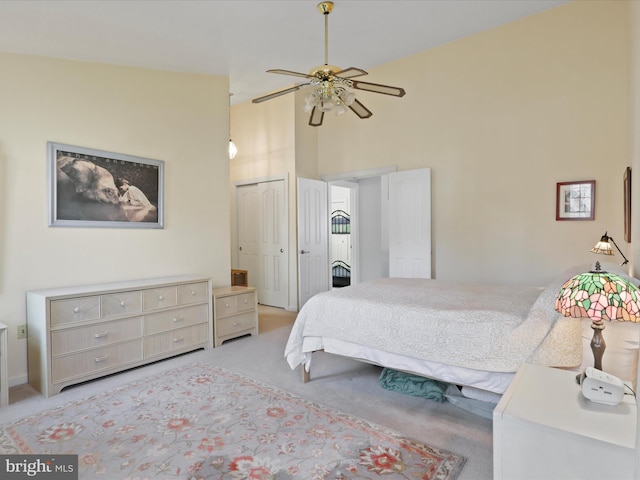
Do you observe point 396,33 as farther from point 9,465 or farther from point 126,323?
point 9,465

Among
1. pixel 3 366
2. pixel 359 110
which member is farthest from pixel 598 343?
pixel 3 366

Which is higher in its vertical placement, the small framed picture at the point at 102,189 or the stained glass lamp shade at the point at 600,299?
the small framed picture at the point at 102,189

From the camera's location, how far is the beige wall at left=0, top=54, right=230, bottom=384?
2.75 m

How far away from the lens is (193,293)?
3.54 metres

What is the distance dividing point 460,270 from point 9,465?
14.0ft

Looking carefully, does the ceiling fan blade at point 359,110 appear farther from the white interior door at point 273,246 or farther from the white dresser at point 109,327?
the white interior door at point 273,246

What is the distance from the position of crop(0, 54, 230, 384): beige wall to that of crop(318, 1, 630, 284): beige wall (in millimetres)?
2483

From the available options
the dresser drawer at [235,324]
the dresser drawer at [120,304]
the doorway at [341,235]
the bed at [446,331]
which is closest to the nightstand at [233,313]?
the dresser drawer at [235,324]

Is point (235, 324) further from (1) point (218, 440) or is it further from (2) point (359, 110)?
(2) point (359, 110)

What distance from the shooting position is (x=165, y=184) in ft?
12.3

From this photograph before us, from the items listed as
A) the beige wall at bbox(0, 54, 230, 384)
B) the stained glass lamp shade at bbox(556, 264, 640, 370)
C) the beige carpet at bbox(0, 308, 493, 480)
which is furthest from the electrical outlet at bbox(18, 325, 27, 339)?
the stained glass lamp shade at bbox(556, 264, 640, 370)

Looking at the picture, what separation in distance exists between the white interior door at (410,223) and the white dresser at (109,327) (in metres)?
2.57

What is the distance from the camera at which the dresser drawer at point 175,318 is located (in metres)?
3.20

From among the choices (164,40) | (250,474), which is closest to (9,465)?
(250,474)
